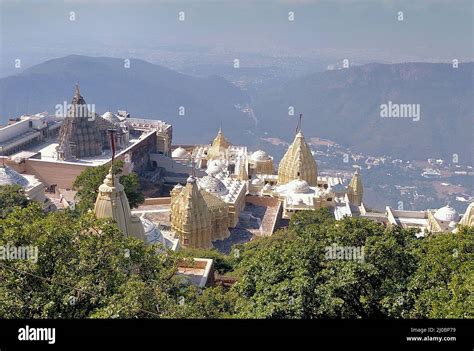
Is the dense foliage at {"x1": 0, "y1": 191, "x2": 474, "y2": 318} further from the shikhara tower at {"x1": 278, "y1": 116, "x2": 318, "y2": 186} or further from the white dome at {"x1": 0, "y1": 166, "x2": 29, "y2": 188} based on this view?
the shikhara tower at {"x1": 278, "y1": 116, "x2": 318, "y2": 186}

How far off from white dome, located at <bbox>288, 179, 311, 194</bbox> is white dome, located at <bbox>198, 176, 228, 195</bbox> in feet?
22.7

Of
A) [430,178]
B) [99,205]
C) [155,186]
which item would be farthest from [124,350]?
[430,178]

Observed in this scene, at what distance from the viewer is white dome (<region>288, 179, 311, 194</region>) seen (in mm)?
45219

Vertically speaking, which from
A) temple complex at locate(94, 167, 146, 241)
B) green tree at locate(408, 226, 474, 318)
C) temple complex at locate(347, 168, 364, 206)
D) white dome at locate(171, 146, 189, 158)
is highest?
temple complex at locate(94, 167, 146, 241)

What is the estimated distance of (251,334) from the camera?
7.33 metres

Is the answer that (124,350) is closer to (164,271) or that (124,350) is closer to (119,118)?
(164,271)

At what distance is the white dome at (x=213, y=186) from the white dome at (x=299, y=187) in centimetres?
690

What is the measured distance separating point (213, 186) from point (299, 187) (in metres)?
8.42

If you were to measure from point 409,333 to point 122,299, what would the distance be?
21.4 feet

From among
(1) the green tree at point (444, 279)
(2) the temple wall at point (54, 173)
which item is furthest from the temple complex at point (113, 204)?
(2) the temple wall at point (54, 173)

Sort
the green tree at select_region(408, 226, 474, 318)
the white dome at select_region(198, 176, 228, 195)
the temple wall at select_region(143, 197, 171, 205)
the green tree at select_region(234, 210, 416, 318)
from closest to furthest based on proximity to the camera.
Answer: the green tree at select_region(408, 226, 474, 318) → the green tree at select_region(234, 210, 416, 318) → the white dome at select_region(198, 176, 228, 195) → the temple wall at select_region(143, 197, 171, 205)

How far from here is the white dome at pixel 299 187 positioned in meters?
45.2

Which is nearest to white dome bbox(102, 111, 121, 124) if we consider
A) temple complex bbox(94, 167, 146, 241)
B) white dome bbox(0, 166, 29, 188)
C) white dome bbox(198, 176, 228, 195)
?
white dome bbox(0, 166, 29, 188)

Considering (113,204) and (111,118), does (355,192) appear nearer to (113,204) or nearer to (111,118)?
(111,118)
